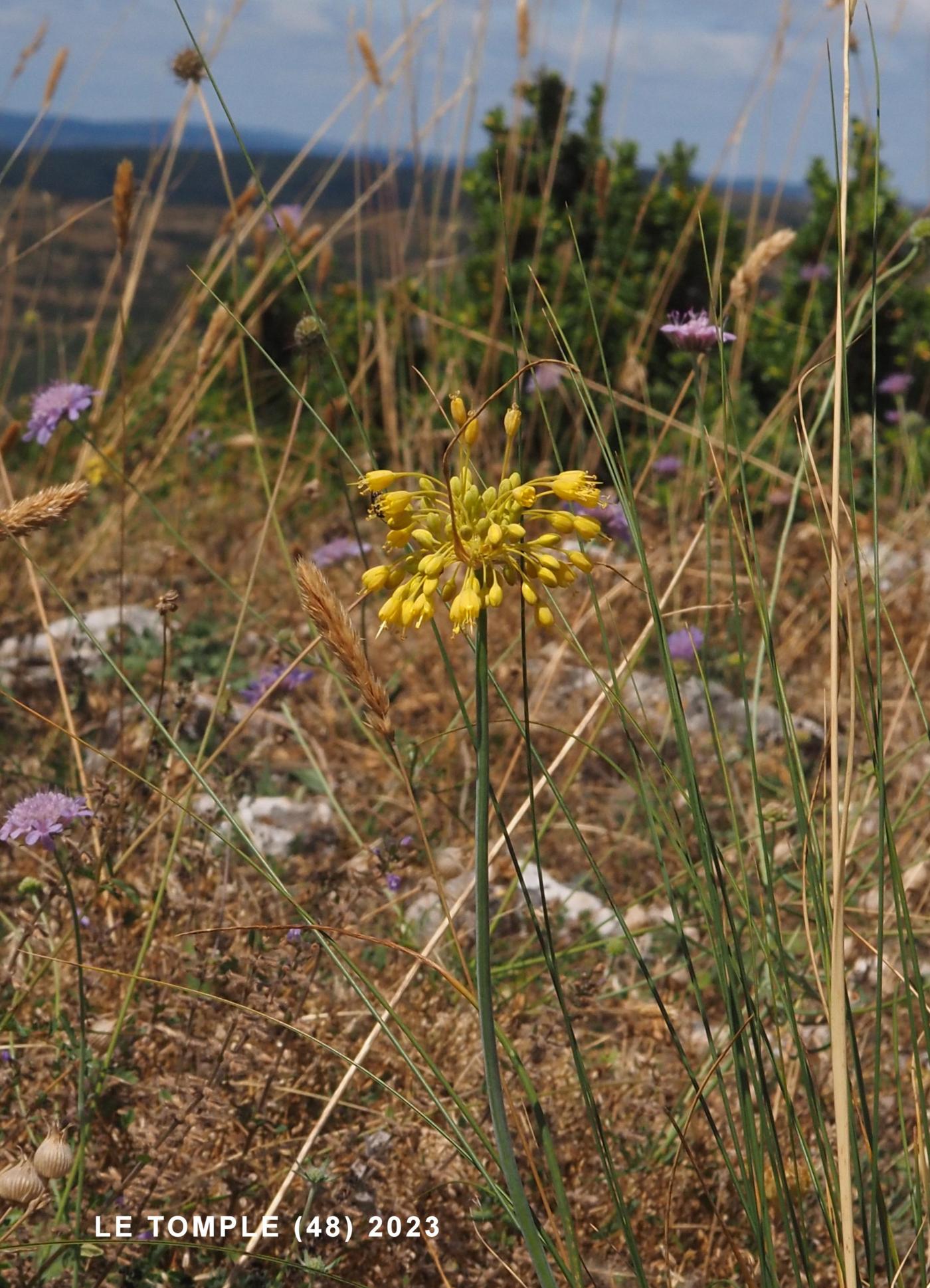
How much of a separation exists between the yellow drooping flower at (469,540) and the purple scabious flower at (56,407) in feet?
3.81

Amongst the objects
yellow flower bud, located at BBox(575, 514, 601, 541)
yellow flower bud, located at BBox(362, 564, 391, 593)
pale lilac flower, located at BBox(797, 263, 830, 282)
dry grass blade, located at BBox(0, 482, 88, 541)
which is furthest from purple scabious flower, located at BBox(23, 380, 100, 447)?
pale lilac flower, located at BBox(797, 263, 830, 282)

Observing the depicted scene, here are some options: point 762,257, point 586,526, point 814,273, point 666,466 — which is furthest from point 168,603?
point 814,273

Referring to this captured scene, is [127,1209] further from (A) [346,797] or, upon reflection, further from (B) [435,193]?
(B) [435,193]

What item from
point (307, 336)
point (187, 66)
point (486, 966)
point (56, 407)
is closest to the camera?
point (486, 966)

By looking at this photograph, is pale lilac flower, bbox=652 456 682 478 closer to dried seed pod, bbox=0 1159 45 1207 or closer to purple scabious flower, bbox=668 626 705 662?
purple scabious flower, bbox=668 626 705 662

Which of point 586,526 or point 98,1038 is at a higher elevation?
point 586,526

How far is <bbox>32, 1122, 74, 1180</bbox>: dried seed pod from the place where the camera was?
3.49 feet

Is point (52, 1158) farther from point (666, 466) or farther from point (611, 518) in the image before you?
point (666, 466)

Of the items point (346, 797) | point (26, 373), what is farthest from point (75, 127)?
point (346, 797)

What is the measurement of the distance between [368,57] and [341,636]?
2366mm

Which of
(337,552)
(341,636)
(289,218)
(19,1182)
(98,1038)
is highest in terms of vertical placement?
(289,218)

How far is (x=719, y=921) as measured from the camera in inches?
39.9

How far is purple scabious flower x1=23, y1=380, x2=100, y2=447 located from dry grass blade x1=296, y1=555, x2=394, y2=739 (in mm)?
1173

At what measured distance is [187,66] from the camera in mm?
2262
